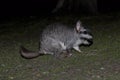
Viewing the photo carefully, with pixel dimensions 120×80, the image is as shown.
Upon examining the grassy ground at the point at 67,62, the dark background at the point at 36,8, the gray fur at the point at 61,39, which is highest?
the dark background at the point at 36,8

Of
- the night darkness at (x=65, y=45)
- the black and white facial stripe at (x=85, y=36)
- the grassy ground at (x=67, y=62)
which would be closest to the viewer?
the grassy ground at (x=67, y=62)

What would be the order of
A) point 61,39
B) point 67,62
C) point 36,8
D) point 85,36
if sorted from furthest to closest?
point 36,8, point 85,36, point 61,39, point 67,62

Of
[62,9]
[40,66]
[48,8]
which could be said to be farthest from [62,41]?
[48,8]

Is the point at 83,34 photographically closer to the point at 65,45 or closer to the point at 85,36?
the point at 85,36

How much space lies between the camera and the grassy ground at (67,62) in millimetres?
8352

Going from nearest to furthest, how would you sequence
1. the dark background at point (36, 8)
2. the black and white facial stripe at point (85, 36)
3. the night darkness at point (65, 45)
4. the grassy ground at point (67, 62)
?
the grassy ground at point (67, 62) < the night darkness at point (65, 45) < the black and white facial stripe at point (85, 36) < the dark background at point (36, 8)

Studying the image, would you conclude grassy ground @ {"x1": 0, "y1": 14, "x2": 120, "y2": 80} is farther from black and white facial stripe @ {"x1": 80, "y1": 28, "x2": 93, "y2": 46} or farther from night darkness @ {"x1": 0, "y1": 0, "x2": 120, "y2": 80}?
black and white facial stripe @ {"x1": 80, "y1": 28, "x2": 93, "y2": 46}

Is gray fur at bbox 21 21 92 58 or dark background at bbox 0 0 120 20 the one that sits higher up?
dark background at bbox 0 0 120 20

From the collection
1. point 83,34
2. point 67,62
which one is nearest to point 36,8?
point 83,34

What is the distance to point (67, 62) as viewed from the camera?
30.5 feet

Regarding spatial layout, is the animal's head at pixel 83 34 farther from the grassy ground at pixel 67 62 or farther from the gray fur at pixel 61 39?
the grassy ground at pixel 67 62

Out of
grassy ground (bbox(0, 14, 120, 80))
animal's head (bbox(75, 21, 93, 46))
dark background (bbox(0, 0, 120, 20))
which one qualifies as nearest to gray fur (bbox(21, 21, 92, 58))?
animal's head (bbox(75, 21, 93, 46))

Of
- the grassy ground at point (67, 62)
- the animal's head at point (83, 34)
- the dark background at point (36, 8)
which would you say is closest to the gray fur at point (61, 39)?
the animal's head at point (83, 34)

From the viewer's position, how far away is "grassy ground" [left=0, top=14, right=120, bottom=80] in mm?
8352
